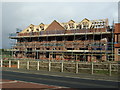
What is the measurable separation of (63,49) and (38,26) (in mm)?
13974

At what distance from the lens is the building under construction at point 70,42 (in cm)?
3816

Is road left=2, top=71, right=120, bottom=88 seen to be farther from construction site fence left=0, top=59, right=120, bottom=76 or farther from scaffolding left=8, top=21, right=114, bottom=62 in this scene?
scaffolding left=8, top=21, right=114, bottom=62

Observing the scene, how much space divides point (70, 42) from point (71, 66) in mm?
19424

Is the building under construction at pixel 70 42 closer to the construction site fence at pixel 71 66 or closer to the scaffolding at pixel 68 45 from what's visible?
the scaffolding at pixel 68 45

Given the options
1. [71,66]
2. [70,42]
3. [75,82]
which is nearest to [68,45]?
[70,42]

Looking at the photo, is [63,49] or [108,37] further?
[63,49]

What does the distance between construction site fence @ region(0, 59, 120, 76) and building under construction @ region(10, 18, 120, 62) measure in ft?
41.8

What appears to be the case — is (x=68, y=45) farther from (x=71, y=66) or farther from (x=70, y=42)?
(x=71, y=66)

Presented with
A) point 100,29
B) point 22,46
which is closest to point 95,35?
point 100,29

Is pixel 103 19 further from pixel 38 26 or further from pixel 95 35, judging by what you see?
pixel 38 26

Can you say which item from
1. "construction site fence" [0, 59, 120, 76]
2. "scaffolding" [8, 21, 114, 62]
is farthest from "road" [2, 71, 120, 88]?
"scaffolding" [8, 21, 114, 62]

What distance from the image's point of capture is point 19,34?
5231 centimetres

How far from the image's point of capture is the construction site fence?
1933cm

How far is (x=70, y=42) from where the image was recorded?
42406 mm
